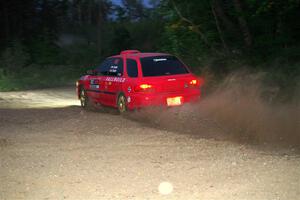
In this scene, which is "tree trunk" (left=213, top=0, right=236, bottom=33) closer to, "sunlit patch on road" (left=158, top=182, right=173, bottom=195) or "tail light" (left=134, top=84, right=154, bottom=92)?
"tail light" (left=134, top=84, right=154, bottom=92)

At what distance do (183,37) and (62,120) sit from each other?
8.21 meters

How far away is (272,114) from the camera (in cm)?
1282

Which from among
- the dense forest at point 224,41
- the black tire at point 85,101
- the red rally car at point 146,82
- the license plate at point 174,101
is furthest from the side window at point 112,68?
the dense forest at point 224,41

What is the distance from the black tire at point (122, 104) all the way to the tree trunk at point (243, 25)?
4.90m

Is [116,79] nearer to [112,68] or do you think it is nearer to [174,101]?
[112,68]

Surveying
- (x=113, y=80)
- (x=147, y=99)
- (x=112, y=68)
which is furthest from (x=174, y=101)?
(x=112, y=68)

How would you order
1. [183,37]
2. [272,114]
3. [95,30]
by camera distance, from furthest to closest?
[95,30] < [183,37] < [272,114]

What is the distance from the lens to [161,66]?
14875 millimetres

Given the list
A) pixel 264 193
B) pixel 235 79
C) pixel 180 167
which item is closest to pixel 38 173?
pixel 180 167

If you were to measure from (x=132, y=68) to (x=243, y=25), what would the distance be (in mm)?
4957

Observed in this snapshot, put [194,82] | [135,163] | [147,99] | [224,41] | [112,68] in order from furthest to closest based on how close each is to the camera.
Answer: [224,41], [112,68], [194,82], [147,99], [135,163]

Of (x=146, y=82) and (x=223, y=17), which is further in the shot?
(x=223, y=17)

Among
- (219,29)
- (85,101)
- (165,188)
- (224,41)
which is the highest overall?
(219,29)

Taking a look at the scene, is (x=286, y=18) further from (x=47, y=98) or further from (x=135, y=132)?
(x=47, y=98)
